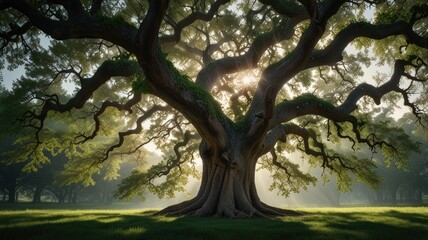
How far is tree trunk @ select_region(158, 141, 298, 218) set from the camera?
41.5 feet

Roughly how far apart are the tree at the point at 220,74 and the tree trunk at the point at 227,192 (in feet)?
0.16

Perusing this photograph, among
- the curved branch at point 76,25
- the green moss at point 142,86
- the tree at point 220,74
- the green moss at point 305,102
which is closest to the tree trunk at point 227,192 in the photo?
the tree at point 220,74

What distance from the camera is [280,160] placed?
2055cm

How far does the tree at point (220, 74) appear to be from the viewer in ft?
29.6

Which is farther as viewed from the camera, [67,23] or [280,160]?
[280,160]

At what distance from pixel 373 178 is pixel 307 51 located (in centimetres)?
1123

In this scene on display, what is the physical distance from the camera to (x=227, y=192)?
42.8ft

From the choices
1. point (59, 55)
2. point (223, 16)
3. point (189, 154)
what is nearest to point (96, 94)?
point (59, 55)

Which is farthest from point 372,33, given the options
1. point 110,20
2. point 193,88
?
point 110,20

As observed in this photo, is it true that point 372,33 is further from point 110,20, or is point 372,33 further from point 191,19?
point 110,20

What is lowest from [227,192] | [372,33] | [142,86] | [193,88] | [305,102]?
[227,192]

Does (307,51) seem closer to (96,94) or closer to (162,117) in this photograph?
(162,117)

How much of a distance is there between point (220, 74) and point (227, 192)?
5975 millimetres

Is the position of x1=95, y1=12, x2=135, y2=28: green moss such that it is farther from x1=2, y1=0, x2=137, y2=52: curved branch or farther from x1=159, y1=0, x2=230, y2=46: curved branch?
x1=159, y1=0, x2=230, y2=46: curved branch
